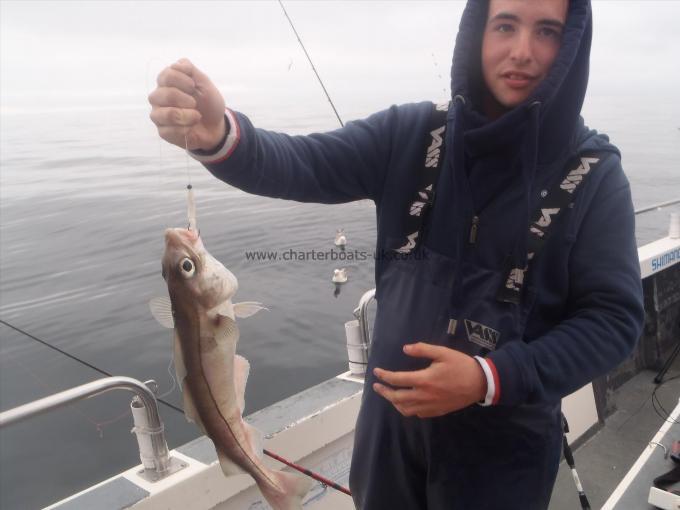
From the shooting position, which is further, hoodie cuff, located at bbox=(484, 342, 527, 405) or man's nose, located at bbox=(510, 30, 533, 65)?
man's nose, located at bbox=(510, 30, 533, 65)

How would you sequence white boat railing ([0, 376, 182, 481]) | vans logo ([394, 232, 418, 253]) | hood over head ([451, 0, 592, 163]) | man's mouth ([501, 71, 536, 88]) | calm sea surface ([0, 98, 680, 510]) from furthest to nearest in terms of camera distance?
calm sea surface ([0, 98, 680, 510]), white boat railing ([0, 376, 182, 481]), vans logo ([394, 232, 418, 253]), man's mouth ([501, 71, 536, 88]), hood over head ([451, 0, 592, 163])

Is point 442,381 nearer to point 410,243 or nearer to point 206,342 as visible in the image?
point 410,243

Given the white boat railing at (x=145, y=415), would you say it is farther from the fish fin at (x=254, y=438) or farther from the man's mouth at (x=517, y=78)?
the man's mouth at (x=517, y=78)

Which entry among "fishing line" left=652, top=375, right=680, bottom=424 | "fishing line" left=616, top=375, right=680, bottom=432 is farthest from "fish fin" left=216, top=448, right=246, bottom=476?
"fishing line" left=652, top=375, right=680, bottom=424

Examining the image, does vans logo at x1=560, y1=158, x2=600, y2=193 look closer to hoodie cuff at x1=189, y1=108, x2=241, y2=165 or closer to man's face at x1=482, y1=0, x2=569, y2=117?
man's face at x1=482, y1=0, x2=569, y2=117

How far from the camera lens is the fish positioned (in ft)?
5.50

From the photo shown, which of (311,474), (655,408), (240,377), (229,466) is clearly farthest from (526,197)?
(655,408)

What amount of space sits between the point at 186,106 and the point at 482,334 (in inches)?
43.6

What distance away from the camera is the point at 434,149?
183 centimetres

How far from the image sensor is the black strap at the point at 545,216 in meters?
1.58

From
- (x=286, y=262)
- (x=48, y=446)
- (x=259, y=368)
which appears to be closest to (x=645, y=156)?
(x=286, y=262)

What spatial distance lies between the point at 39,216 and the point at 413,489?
81.2 ft

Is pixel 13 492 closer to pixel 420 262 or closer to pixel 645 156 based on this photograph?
pixel 420 262

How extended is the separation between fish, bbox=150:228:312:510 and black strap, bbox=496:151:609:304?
890 millimetres
